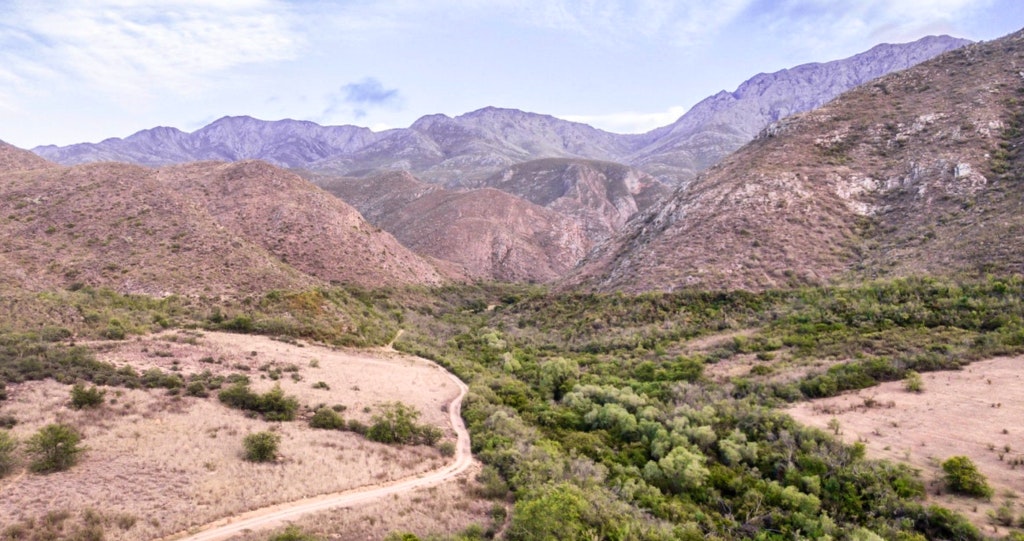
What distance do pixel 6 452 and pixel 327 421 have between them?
1036cm

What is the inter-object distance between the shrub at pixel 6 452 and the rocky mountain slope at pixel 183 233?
2475 cm

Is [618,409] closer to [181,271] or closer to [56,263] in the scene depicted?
[181,271]

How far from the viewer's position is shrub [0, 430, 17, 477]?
14.7 metres

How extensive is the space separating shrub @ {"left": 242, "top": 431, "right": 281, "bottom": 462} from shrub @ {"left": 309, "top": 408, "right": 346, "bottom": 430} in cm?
344

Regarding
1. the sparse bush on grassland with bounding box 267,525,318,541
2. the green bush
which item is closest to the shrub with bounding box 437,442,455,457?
the green bush

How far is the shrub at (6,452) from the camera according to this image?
48.2 ft

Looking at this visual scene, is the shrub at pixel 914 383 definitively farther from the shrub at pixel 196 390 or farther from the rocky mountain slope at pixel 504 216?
the rocky mountain slope at pixel 504 216

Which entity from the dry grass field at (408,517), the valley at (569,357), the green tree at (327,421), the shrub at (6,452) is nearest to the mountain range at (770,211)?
the valley at (569,357)

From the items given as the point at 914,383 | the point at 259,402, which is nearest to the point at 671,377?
the point at 914,383

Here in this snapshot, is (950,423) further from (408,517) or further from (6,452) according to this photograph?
(6,452)

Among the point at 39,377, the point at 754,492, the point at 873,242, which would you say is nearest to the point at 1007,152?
the point at 873,242

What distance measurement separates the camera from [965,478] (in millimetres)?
15406

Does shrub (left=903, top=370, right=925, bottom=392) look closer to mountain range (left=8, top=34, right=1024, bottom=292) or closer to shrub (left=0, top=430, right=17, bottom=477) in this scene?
mountain range (left=8, top=34, right=1024, bottom=292)

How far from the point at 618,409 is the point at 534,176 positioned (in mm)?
160129
